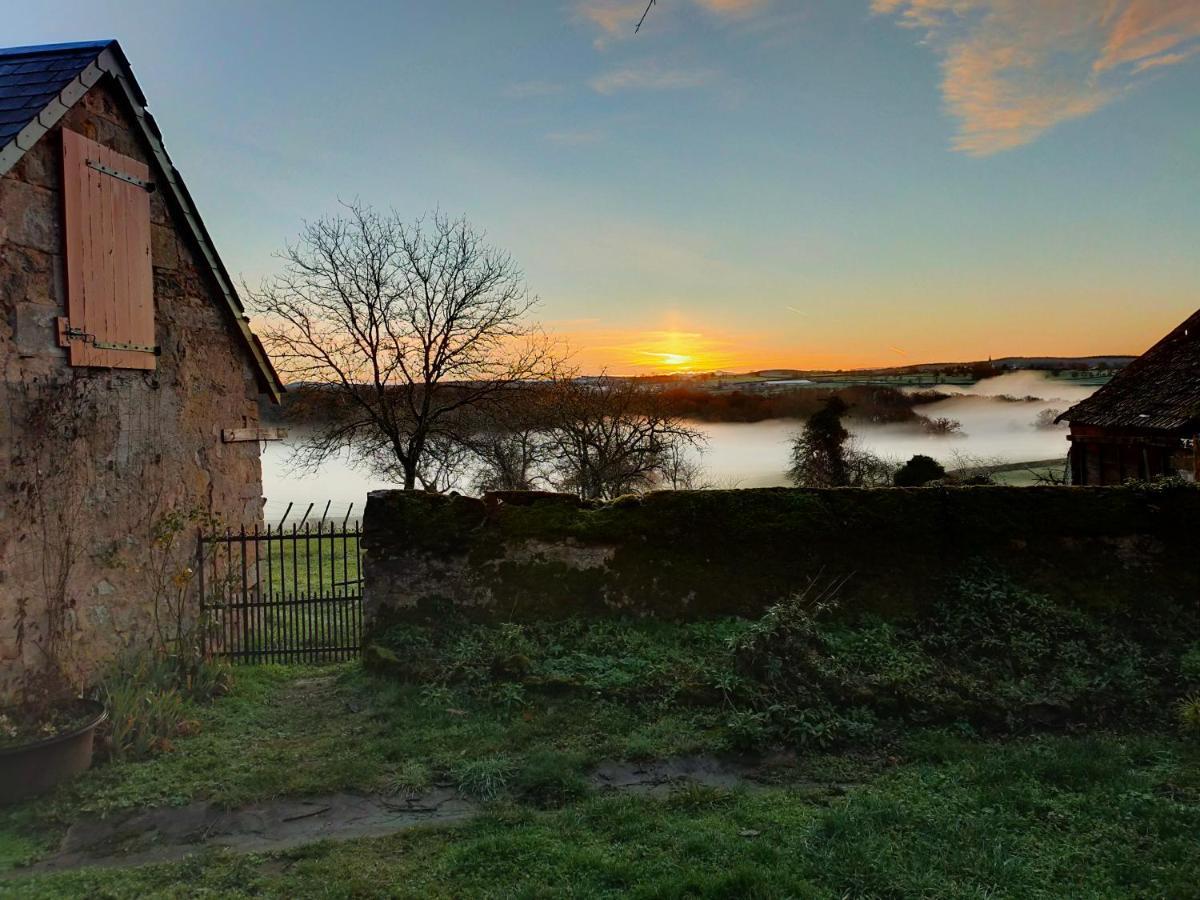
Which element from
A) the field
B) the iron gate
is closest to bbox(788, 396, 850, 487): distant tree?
the iron gate

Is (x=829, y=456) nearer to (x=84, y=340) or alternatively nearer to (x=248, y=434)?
(x=248, y=434)

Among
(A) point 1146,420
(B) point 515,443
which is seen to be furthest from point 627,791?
(B) point 515,443

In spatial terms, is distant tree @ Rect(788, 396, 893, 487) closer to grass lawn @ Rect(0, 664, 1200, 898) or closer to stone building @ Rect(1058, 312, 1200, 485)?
stone building @ Rect(1058, 312, 1200, 485)

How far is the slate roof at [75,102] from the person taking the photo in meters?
6.48

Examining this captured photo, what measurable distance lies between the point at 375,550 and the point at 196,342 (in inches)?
134

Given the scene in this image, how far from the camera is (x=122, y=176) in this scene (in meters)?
7.79

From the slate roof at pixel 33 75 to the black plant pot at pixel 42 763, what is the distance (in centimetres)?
479

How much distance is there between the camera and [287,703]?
25.1ft

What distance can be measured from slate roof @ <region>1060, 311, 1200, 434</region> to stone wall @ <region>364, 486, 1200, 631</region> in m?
9.44

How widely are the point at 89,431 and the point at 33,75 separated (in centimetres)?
343

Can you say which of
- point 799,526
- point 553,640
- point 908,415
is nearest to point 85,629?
point 553,640

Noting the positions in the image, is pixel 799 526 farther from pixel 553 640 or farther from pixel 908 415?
pixel 908 415

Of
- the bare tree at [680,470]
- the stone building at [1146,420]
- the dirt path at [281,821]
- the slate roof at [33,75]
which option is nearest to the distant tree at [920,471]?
the stone building at [1146,420]

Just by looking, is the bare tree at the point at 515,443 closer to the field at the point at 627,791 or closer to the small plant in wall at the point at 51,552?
the field at the point at 627,791
